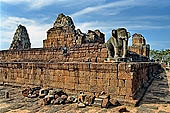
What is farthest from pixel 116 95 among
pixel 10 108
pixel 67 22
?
pixel 67 22

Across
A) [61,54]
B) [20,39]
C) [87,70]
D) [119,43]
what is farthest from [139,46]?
[87,70]

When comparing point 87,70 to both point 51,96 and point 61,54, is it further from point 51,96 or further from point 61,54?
point 61,54

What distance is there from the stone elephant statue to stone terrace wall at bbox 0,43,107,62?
273cm

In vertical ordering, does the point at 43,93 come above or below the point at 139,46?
below

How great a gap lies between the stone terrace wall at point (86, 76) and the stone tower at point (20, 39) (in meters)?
18.7

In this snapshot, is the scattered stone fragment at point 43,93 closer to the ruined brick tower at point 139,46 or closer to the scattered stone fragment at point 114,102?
the scattered stone fragment at point 114,102

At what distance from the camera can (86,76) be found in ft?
20.0

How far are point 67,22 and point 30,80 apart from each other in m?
11.0

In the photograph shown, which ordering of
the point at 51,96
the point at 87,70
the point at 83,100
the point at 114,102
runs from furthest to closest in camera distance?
the point at 87,70 → the point at 51,96 → the point at 83,100 → the point at 114,102

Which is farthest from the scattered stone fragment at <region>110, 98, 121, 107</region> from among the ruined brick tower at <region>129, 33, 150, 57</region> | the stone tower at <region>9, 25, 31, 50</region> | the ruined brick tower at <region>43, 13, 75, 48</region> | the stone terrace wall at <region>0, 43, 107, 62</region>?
the stone tower at <region>9, 25, 31, 50</region>

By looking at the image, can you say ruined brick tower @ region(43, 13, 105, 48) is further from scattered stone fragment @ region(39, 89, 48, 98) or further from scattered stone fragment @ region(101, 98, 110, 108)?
scattered stone fragment @ region(101, 98, 110, 108)

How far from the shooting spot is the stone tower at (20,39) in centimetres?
2585

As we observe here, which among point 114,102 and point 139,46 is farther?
point 139,46

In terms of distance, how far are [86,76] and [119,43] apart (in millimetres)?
1935
